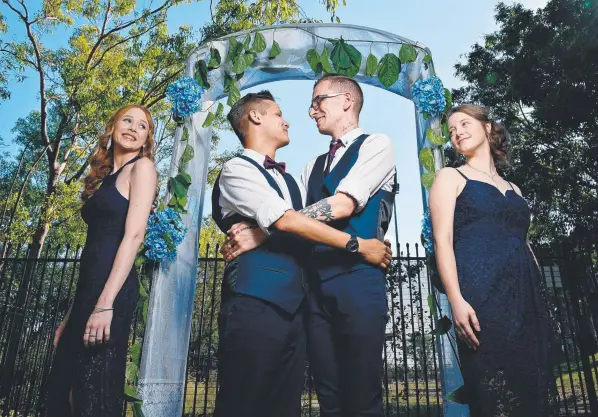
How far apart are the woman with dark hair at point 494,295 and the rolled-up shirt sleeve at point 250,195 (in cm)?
84

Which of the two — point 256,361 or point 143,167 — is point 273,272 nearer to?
point 256,361

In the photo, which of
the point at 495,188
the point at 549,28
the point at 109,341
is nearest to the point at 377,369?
the point at 495,188

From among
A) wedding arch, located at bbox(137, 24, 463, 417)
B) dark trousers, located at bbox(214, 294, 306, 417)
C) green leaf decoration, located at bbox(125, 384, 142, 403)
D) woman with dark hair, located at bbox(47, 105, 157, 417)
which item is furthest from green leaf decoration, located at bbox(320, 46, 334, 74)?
green leaf decoration, located at bbox(125, 384, 142, 403)

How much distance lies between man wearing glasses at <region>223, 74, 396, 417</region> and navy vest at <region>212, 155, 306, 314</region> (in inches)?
2.3

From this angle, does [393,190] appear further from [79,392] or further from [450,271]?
[79,392]

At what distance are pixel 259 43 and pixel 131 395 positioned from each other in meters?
2.50

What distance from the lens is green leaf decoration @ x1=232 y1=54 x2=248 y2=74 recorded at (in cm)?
330

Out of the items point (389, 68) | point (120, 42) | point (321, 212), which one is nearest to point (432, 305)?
point (321, 212)

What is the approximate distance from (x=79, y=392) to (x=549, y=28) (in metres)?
13.3

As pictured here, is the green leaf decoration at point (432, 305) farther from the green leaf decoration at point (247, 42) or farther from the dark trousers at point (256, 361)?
the green leaf decoration at point (247, 42)

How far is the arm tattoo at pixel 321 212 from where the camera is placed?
193 cm

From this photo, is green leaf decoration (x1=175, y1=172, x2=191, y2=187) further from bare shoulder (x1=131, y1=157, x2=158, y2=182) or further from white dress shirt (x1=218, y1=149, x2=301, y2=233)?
white dress shirt (x1=218, y1=149, x2=301, y2=233)

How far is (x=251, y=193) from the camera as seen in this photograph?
1983 millimetres

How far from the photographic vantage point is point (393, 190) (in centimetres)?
228
